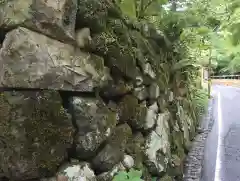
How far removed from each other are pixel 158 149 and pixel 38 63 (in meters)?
2.13

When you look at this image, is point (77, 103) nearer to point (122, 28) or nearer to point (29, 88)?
point (29, 88)

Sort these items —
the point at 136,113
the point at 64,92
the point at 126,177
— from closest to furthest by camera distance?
the point at 64,92
the point at 126,177
the point at 136,113

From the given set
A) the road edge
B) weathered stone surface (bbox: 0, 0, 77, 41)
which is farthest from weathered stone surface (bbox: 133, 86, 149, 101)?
the road edge

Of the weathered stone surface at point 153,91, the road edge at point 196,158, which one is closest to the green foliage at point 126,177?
the weathered stone surface at point 153,91

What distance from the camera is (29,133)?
78.5 inches

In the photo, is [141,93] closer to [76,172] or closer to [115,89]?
[115,89]

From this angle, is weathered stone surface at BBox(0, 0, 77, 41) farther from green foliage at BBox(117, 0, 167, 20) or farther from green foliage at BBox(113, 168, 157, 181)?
green foliage at BBox(117, 0, 167, 20)

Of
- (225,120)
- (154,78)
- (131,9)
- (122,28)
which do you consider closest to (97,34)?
(122,28)

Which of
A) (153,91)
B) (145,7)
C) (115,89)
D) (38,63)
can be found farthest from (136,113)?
(145,7)

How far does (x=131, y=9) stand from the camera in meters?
4.55

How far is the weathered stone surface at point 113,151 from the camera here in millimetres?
2510

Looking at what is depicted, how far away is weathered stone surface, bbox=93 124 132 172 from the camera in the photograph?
8.23 feet

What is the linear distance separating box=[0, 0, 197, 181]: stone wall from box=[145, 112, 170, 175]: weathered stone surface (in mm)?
355

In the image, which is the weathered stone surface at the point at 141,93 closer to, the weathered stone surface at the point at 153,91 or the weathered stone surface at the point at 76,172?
the weathered stone surface at the point at 153,91
